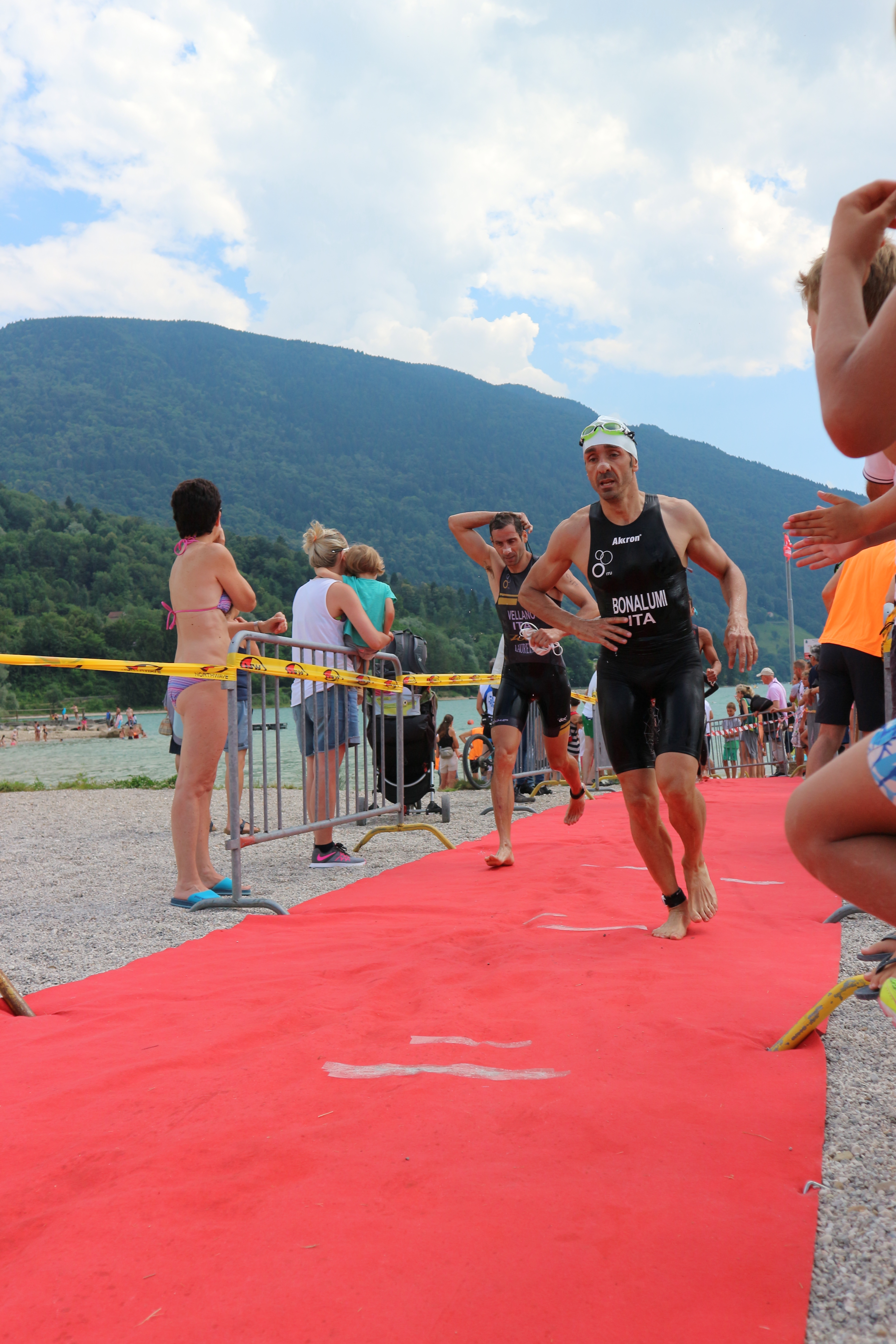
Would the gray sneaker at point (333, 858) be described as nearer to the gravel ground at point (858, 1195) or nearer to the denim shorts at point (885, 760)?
the gravel ground at point (858, 1195)

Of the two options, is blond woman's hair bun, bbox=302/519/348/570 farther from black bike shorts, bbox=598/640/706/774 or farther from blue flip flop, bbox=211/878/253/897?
black bike shorts, bbox=598/640/706/774

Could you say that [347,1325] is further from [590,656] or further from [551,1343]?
[590,656]

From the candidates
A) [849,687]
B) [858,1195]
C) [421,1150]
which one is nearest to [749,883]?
[849,687]

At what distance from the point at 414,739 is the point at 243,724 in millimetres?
3032

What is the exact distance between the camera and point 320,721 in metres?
6.55

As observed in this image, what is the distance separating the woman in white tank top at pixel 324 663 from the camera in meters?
6.53

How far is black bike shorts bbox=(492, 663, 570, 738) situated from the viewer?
6516 millimetres

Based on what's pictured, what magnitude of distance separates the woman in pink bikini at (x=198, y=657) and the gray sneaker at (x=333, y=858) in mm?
1295

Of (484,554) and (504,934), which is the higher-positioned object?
(484,554)

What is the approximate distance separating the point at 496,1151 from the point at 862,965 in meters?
2.15

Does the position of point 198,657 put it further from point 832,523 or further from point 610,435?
point 832,523

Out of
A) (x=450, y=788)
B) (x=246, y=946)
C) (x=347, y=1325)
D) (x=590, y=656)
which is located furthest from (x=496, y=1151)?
(x=590, y=656)

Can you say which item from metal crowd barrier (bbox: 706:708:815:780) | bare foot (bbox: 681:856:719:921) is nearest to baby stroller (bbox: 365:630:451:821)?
bare foot (bbox: 681:856:719:921)

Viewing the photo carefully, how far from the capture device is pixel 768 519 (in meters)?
173
